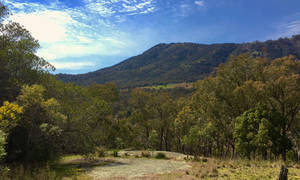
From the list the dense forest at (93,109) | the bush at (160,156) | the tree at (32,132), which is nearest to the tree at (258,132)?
the dense forest at (93,109)

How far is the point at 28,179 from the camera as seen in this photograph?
9.60 meters

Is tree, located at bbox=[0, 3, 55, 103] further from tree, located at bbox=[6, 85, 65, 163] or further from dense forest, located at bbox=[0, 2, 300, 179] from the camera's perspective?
tree, located at bbox=[6, 85, 65, 163]

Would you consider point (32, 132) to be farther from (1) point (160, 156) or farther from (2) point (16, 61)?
(1) point (160, 156)

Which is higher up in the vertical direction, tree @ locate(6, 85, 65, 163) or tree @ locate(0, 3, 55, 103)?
tree @ locate(0, 3, 55, 103)

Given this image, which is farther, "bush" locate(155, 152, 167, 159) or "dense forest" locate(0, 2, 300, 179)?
"bush" locate(155, 152, 167, 159)

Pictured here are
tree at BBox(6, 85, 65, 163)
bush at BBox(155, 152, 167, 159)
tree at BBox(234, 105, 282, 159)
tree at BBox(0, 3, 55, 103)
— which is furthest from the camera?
bush at BBox(155, 152, 167, 159)

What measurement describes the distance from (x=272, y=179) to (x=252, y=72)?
54.2 feet

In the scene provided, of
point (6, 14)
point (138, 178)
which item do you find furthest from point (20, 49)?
point (138, 178)

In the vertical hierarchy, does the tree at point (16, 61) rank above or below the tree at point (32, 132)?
above

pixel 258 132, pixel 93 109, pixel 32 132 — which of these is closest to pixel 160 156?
pixel 93 109

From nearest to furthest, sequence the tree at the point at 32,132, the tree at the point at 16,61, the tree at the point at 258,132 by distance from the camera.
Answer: the tree at the point at 32,132 → the tree at the point at 16,61 → the tree at the point at 258,132

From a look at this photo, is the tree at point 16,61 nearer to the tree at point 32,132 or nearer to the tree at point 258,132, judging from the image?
the tree at point 32,132

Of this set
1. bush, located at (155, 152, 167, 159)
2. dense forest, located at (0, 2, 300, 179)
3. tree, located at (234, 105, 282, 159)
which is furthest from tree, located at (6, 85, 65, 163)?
tree, located at (234, 105, 282, 159)

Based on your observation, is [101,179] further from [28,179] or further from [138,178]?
[28,179]
